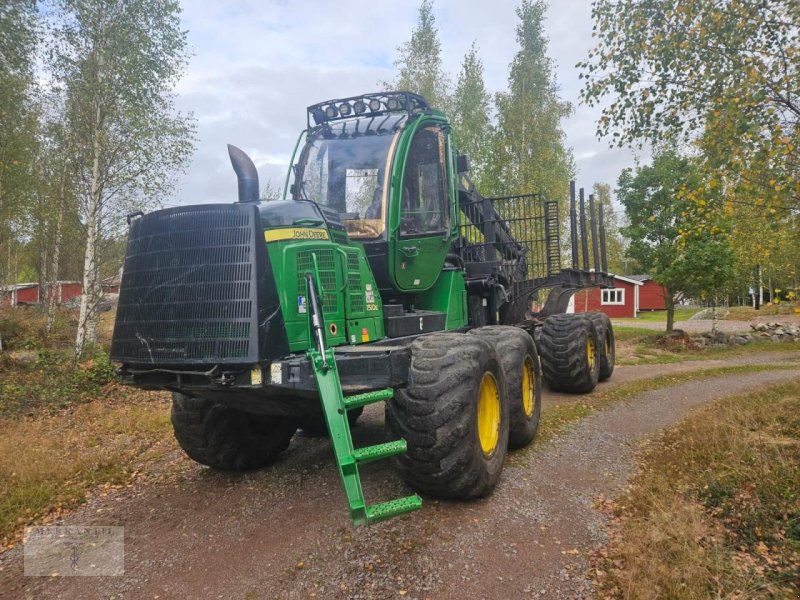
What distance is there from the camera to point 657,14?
6371 millimetres

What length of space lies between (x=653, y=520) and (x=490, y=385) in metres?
1.55

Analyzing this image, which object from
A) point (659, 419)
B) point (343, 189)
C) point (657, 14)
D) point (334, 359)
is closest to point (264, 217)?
point (334, 359)

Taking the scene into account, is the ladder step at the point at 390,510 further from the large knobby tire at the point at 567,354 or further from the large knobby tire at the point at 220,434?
the large knobby tire at the point at 567,354

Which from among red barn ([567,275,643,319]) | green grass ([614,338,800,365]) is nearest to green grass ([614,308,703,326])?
red barn ([567,275,643,319])

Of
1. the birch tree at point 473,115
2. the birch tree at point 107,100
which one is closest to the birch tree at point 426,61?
the birch tree at point 473,115

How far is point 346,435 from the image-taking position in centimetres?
341

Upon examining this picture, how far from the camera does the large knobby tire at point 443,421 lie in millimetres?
3869

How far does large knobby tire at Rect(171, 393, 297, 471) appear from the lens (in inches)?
194

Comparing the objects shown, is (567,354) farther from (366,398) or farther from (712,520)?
(366,398)

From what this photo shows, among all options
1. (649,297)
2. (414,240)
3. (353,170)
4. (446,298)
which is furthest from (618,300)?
(353,170)

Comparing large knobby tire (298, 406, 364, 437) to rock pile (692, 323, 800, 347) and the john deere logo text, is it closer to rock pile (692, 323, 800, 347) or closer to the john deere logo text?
the john deere logo text

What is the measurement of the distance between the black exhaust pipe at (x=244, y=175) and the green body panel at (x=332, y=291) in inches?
23.4

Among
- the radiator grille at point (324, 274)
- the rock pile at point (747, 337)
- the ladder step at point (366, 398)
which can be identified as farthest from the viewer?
the rock pile at point (747, 337)

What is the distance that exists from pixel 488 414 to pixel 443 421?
0.97 m
